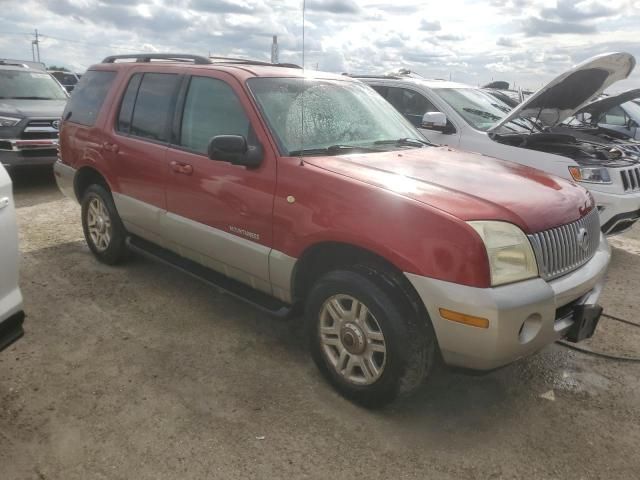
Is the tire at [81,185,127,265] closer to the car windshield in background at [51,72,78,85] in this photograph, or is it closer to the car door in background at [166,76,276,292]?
the car door in background at [166,76,276,292]

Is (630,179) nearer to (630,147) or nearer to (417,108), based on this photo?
(630,147)

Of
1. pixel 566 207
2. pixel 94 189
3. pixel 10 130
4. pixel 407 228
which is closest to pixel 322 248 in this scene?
pixel 407 228

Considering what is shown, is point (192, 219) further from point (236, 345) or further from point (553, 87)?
point (553, 87)

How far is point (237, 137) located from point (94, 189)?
7.70ft

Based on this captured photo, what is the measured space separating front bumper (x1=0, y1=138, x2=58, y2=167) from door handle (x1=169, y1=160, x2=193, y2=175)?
545 cm

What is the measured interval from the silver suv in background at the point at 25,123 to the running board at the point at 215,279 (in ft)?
13.3

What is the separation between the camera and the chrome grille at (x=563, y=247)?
2.70 metres

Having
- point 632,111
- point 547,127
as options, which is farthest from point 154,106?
point 632,111

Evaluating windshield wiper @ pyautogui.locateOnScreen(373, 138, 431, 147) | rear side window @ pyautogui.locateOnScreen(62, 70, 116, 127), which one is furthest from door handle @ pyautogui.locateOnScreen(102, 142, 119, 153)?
windshield wiper @ pyautogui.locateOnScreen(373, 138, 431, 147)

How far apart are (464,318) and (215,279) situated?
1.95 metres

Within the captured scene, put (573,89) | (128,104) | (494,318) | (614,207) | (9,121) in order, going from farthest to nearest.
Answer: (9,121), (573,89), (614,207), (128,104), (494,318)

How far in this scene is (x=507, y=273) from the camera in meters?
2.54

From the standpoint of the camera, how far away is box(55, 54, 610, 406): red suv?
2.55 m

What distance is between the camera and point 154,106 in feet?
14.0
